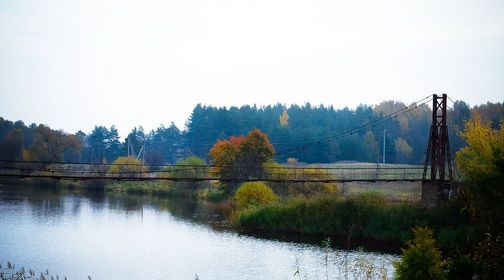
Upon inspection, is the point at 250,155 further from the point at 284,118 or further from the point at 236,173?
the point at 284,118

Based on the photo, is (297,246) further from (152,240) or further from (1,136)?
(1,136)

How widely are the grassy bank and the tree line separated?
46924 mm

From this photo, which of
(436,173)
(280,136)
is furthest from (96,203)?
(280,136)

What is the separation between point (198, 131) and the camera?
123688 mm

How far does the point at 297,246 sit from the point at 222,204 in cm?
2074

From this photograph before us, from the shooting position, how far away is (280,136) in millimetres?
108125

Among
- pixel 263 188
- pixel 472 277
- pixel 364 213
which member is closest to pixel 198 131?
pixel 263 188

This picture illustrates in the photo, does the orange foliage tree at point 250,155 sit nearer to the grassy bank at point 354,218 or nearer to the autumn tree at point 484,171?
the grassy bank at point 354,218

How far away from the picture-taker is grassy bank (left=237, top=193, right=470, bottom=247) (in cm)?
3328

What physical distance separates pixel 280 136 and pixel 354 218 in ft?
237

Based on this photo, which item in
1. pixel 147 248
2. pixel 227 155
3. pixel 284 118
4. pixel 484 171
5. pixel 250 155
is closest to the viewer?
pixel 484 171

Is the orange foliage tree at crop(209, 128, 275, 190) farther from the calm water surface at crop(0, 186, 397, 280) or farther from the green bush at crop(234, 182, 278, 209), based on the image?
the green bush at crop(234, 182, 278, 209)

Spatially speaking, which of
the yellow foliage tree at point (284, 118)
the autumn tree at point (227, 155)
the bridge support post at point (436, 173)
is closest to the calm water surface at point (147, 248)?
the bridge support post at point (436, 173)

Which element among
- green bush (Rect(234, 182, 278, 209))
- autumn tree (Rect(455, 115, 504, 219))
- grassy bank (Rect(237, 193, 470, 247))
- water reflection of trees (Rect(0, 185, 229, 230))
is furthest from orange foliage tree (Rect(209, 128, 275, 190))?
autumn tree (Rect(455, 115, 504, 219))
